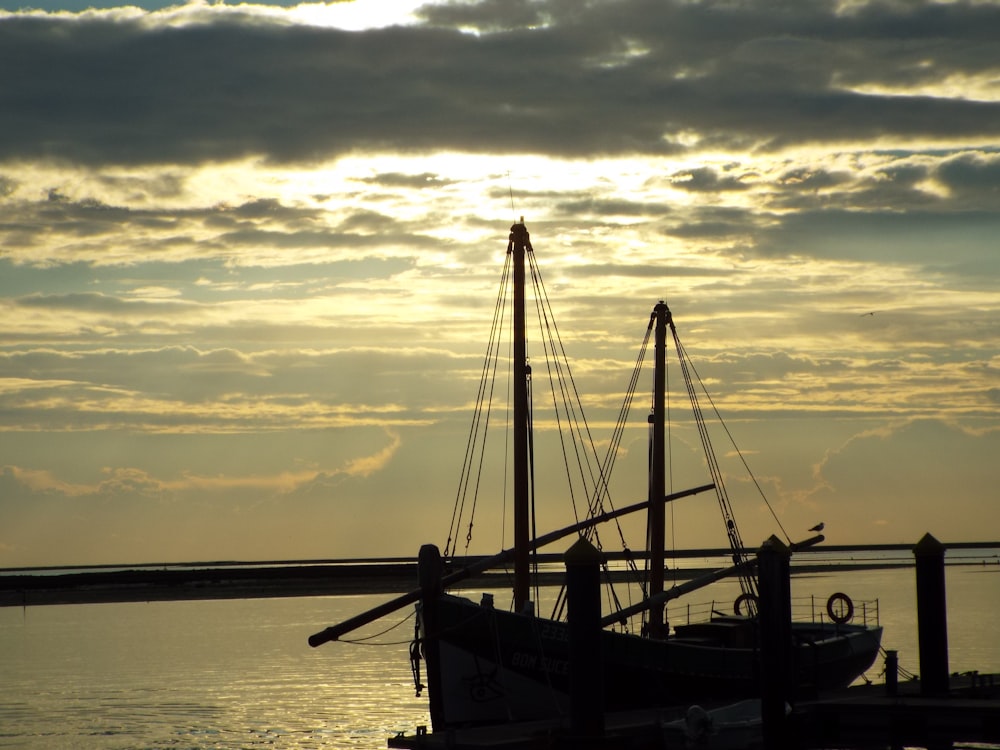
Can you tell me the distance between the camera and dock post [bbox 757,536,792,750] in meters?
31.9

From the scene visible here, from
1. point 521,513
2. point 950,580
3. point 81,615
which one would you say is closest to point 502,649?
point 521,513

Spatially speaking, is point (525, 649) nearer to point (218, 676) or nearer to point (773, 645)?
point (773, 645)

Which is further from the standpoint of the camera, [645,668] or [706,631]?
[706,631]

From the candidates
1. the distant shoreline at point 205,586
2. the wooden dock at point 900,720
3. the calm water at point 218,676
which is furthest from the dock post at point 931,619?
the distant shoreline at point 205,586

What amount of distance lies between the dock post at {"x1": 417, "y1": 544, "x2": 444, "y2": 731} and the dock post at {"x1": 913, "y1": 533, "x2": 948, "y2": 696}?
1328cm

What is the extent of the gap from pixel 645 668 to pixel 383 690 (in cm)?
1797

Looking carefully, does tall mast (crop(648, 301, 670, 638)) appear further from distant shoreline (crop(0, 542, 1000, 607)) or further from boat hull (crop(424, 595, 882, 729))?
distant shoreline (crop(0, 542, 1000, 607))

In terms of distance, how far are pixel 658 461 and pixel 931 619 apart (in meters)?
13.4

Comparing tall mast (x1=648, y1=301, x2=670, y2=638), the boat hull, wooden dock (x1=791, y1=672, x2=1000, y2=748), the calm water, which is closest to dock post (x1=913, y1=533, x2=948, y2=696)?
wooden dock (x1=791, y1=672, x2=1000, y2=748)

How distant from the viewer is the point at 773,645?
3209cm

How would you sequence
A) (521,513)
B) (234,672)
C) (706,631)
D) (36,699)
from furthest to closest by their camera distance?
(234,672), (36,699), (706,631), (521,513)

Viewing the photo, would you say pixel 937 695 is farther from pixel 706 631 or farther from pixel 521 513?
pixel 521 513

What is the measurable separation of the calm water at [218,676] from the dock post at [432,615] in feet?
12.5

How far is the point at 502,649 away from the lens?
36.6m
